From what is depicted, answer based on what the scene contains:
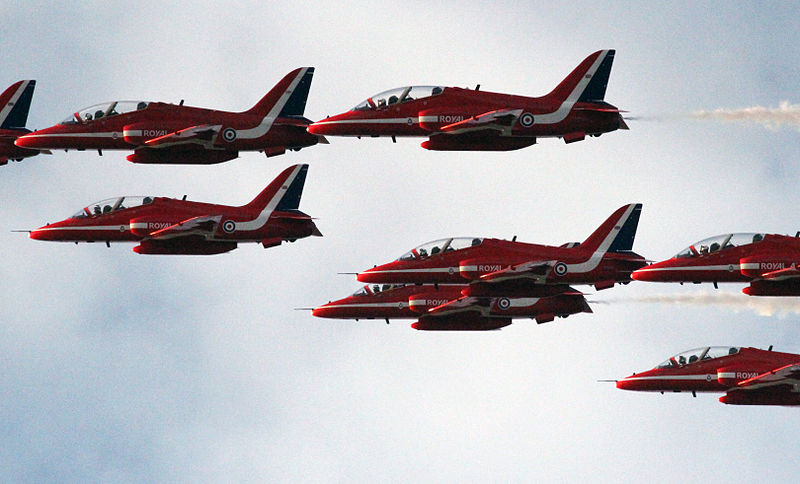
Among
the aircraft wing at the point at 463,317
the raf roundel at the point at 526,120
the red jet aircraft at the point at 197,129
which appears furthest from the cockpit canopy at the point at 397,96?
the aircraft wing at the point at 463,317

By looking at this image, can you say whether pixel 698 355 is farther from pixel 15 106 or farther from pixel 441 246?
pixel 15 106

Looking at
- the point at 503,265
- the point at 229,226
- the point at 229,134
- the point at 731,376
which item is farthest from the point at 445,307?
the point at 229,134

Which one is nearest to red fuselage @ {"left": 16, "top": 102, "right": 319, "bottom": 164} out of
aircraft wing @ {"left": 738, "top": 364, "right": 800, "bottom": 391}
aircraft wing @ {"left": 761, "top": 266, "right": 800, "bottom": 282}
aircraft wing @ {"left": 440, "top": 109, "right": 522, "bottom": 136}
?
aircraft wing @ {"left": 440, "top": 109, "right": 522, "bottom": 136}

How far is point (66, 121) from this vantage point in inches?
4520

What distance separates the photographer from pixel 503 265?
374 feet

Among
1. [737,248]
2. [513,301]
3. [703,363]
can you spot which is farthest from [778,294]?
[513,301]

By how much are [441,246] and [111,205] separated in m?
18.7

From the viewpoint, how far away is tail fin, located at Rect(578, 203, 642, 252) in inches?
4503

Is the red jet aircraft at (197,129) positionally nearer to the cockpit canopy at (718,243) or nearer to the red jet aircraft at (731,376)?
the cockpit canopy at (718,243)

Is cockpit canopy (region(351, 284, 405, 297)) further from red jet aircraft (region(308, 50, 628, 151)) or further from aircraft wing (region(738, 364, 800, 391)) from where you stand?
aircraft wing (region(738, 364, 800, 391))

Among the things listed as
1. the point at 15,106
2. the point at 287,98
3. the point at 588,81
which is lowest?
the point at 588,81

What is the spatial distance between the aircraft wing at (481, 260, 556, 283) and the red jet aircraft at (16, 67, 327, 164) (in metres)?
12.3

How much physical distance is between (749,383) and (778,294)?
974 centimetres

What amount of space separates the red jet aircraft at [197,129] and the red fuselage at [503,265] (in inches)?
391
